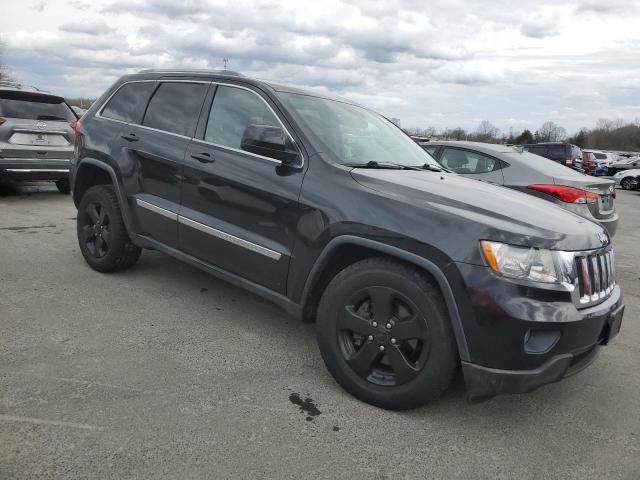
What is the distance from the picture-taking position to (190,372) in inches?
127

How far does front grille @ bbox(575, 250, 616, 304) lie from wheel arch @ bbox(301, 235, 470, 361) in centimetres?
65

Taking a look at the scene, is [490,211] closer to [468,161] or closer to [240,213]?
[240,213]

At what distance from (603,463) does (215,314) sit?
279cm

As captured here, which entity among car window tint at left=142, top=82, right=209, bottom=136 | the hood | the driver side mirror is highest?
car window tint at left=142, top=82, right=209, bottom=136

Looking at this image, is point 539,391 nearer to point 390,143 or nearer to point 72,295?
point 390,143

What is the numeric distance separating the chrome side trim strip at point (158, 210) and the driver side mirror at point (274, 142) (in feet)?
3.24

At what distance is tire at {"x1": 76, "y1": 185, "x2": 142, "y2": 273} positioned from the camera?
4.66 meters

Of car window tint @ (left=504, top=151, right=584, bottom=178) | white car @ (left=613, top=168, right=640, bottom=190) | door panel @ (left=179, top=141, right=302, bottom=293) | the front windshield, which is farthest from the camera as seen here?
white car @ (left=613, top=168, right=640, bottom=190)

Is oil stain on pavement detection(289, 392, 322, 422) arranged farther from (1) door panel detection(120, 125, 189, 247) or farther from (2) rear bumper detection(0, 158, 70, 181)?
Result: (2) rear bumper detection(0, 158, 70, 181)

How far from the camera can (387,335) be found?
284 cm

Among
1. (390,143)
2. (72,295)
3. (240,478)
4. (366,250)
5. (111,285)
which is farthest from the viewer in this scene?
(111,285)

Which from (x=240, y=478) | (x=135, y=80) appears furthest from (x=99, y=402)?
(x=135, y=80)

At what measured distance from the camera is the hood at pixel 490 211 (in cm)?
263

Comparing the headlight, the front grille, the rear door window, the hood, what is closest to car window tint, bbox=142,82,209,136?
the hood
